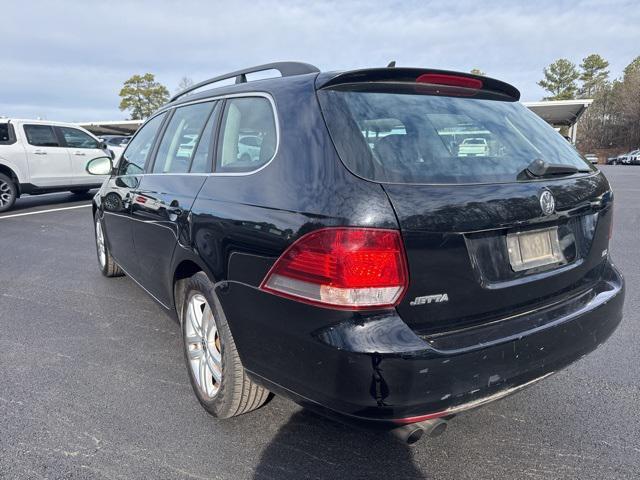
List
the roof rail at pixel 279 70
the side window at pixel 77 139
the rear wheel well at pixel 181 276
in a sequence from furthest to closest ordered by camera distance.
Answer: the side window at pixel 77 139 → the rear wheel well at pixel 181 276 → the roof rail at pixel 279 70

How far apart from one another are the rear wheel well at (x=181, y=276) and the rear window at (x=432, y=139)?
114 centimetres

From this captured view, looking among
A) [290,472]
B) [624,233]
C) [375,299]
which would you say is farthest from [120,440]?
[624,233]

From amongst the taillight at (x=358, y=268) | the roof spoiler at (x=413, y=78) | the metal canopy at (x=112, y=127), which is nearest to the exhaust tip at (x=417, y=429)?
the taillight at (x=358, y=268)

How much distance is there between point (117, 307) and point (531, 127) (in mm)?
3532

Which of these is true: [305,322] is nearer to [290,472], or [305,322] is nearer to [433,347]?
[433,347]

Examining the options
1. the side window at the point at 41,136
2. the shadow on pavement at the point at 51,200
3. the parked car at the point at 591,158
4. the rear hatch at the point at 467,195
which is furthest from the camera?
the shadow on pavement at the point at 51,200

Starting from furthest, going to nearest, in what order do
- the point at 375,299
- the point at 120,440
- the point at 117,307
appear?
1. the point at 117,307
2. the point at 120,440
3. the point at 375,299

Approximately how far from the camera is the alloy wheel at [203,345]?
2555 millimetres

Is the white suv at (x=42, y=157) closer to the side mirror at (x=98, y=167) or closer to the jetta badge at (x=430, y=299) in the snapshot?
the side mirror at (x=98, y=167)

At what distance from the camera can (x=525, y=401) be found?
2.69 m

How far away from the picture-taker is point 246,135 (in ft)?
7.92

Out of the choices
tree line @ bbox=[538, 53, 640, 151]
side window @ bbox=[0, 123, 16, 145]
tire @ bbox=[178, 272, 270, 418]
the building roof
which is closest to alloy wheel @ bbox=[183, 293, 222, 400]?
tire @ bbox=[178, 272, 270, 418]

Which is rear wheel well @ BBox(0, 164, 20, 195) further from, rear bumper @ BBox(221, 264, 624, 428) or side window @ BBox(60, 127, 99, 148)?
rear bumper @ BBox(221, 264, 624, 428)

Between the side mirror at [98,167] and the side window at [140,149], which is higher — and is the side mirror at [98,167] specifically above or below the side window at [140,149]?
below
